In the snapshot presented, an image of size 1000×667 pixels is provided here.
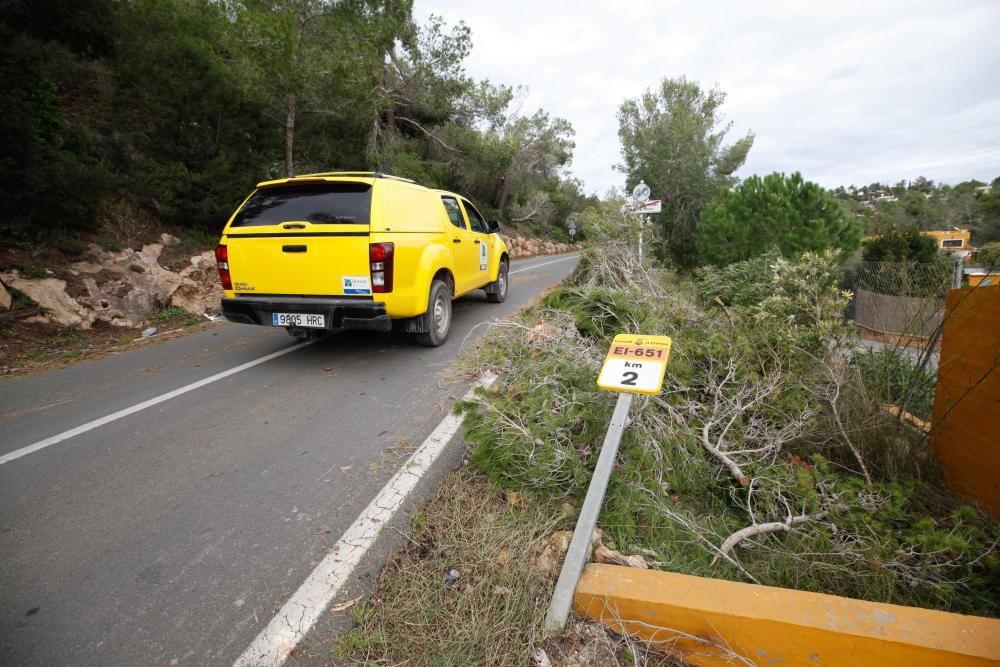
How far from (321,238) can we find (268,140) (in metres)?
8.49

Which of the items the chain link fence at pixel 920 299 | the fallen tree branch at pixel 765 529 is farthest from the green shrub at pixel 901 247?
the fallen tree branch at pixel 765 529

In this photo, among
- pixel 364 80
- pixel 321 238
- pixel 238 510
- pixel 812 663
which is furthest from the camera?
pixel 364 80

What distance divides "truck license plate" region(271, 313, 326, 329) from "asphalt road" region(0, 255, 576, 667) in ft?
1.79

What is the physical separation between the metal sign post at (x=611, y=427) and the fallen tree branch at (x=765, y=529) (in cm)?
63

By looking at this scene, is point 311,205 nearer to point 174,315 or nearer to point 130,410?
point 130,410

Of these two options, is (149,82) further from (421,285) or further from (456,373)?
(456,373)

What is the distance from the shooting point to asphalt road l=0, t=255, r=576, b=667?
1905 mm

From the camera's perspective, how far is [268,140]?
11.0 m

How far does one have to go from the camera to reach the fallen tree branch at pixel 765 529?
2145 millimetres

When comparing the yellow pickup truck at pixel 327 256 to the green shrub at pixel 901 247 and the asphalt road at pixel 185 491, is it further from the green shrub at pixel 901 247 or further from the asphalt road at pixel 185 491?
the green shrub at pixel 901 247

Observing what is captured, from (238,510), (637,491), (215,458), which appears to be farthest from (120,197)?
(637,491)

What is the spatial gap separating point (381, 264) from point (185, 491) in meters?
2.45

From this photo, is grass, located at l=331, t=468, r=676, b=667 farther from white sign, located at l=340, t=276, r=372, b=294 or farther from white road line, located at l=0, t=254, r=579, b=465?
white road line, located at l=0, t=254, r=579, b=465

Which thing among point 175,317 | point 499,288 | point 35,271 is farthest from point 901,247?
point 35,271
